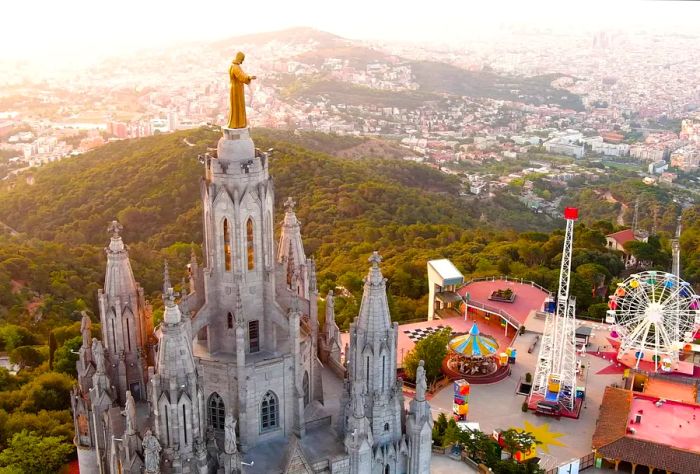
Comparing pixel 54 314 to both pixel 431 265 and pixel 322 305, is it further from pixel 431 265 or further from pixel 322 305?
pixel 431 265

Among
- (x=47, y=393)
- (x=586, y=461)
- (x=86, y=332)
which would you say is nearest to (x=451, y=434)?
(x=586, y=461)

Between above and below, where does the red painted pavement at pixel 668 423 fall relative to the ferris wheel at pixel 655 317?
below

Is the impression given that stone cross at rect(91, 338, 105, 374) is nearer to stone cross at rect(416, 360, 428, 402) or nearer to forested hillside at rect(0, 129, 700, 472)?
forested hillside at rect(0, 129, 700, 472)

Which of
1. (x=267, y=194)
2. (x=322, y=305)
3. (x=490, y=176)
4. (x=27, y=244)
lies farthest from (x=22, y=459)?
(x=490, y=176)

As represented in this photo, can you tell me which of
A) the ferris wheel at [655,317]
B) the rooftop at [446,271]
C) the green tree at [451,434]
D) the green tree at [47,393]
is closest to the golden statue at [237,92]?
the green tree at [451,434]

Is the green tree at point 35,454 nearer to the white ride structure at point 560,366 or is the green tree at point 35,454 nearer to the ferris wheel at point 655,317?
the white ride structure at point 560,366

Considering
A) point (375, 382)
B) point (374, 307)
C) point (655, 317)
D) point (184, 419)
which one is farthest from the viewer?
point (655, 317)

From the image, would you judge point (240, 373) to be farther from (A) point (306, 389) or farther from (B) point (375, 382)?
(B) point (375, 382)
